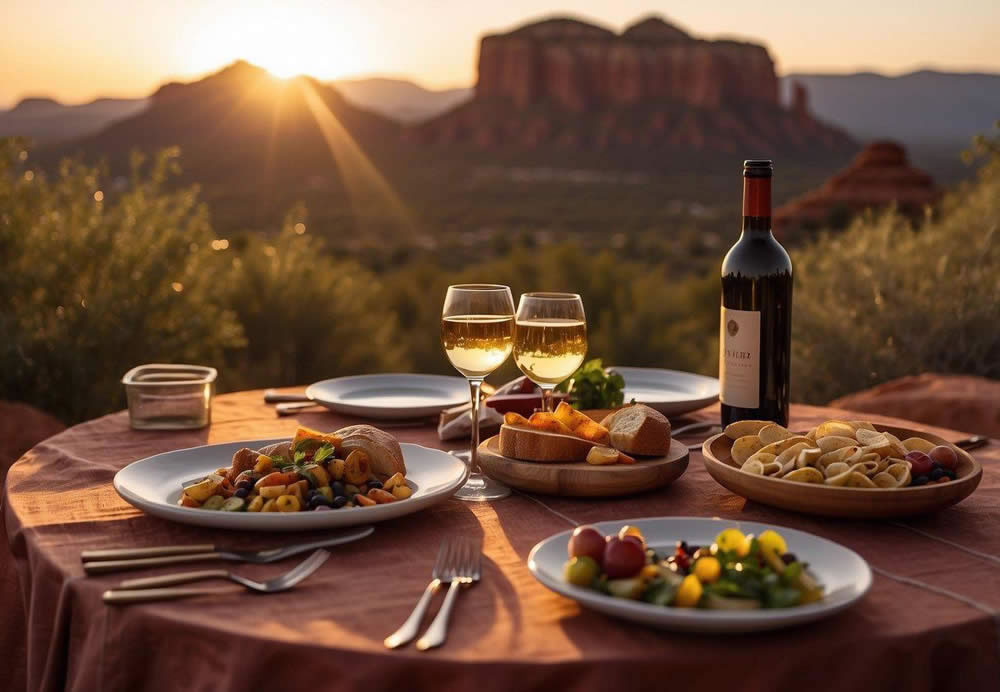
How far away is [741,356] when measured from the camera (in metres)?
2.18

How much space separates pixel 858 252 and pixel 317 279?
13.2ft

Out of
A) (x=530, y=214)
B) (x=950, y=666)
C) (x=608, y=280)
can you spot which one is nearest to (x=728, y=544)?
(x=950, y=666)

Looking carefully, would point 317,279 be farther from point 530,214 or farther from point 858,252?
point 530,214

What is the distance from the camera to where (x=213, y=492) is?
1.79 metres

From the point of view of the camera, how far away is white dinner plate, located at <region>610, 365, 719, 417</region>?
262cm

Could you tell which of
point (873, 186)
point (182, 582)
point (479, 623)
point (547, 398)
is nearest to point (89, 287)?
point (547, 398)

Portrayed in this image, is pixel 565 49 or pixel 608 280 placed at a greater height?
pixel 565 49

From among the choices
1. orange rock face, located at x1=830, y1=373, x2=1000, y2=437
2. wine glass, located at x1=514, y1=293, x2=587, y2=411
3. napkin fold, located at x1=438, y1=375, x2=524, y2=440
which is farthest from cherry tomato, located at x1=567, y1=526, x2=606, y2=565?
orange rock face, located at x1=830, y1=373, x2=1000, y2=437

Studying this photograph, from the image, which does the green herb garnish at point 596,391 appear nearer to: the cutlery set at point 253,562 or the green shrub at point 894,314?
the cutlery set at point 253,562

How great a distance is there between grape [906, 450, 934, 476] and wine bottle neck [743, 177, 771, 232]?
2.02 ft

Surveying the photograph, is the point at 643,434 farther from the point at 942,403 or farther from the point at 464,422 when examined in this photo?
the point at 942,403

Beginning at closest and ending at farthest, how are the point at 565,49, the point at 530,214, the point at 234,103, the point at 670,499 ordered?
1. the point at 670,499
2. the point at 530,214
3. the point at 234,103
4. the point at 565,49

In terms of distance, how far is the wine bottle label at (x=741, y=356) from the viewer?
217cm

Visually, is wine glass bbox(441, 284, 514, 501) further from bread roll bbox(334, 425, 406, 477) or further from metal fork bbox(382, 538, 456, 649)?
metal fork bbox(382, 538, 456, 649)
